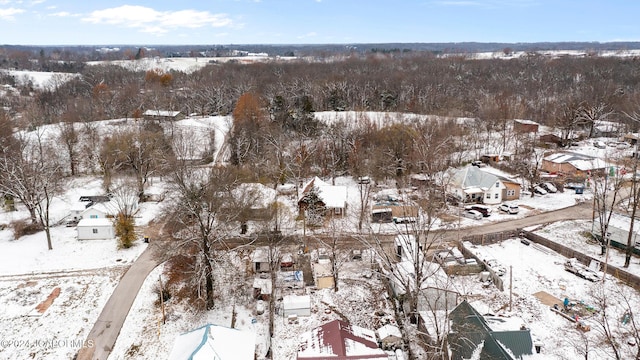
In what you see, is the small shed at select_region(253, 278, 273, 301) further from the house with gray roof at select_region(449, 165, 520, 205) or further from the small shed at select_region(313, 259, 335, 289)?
the house with gray roof at select_region(449, 165, 520, 205)

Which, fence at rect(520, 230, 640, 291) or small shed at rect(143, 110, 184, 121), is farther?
small shed at rect(143, 110, 184, 121)

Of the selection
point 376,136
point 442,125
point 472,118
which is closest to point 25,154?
point 376,136

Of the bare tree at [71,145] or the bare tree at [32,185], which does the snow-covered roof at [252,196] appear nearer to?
the bare tree at [32,185]

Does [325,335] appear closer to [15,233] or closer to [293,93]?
[15,233]

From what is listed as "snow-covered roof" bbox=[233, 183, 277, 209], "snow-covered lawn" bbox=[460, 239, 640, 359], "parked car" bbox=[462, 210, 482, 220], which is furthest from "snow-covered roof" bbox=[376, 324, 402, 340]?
"parked car" bbox=[462, 210, 482, 220]

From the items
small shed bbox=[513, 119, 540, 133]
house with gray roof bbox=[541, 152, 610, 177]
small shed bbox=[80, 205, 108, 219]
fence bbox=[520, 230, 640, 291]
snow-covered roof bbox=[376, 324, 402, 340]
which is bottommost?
snow-covered roof bbox=[376, 324, 402, 340]
